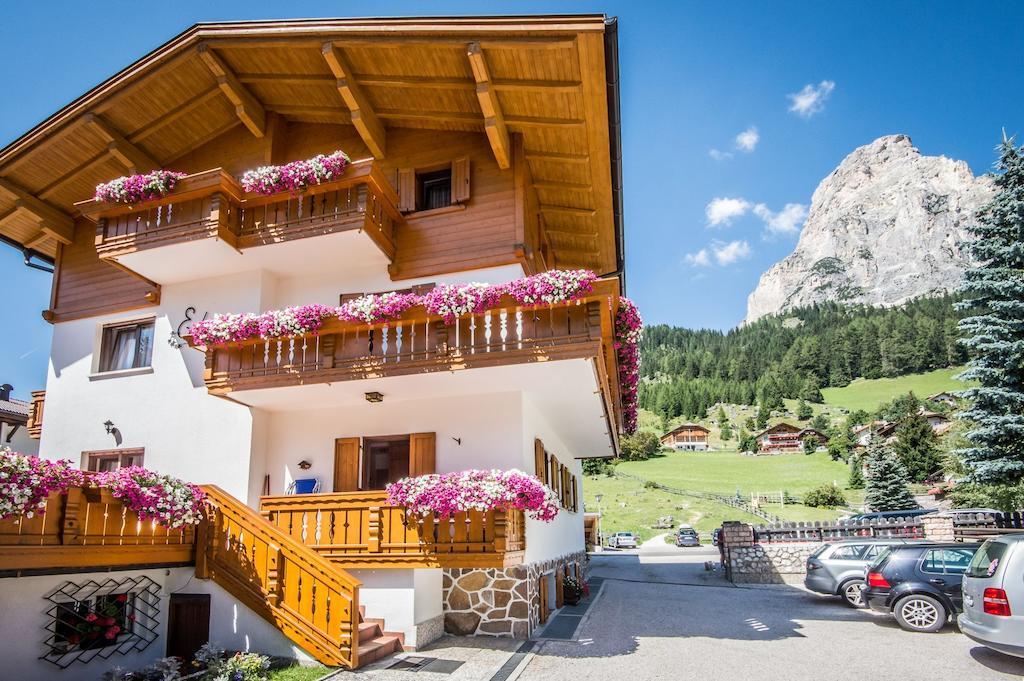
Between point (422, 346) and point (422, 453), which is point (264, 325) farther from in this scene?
point (422, 453)

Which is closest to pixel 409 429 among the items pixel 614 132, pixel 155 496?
pixel 155 496

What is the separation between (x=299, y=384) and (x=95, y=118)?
8.95 meters

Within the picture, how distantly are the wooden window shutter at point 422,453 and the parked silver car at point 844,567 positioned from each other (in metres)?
10.1

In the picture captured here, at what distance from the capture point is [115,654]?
9367 mm

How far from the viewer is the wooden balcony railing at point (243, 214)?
13.0 meters

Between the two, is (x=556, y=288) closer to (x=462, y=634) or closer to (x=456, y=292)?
(x=456, y=292)

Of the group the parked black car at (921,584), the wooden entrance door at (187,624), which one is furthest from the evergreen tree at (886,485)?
the wooden entrance door at (187,624)

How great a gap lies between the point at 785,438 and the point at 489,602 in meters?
106

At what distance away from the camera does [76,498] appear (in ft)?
28.2

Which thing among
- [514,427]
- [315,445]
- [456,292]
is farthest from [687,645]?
[315,445]

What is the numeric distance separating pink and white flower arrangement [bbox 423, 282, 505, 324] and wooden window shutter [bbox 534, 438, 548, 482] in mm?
3812

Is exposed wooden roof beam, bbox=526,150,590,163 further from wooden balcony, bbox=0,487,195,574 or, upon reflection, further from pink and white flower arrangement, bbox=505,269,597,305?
wooden balcony, bbox=0,487,195,574

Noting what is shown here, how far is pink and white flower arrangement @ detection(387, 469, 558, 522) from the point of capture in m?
9.92

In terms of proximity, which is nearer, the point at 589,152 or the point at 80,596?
the point at 80,596
